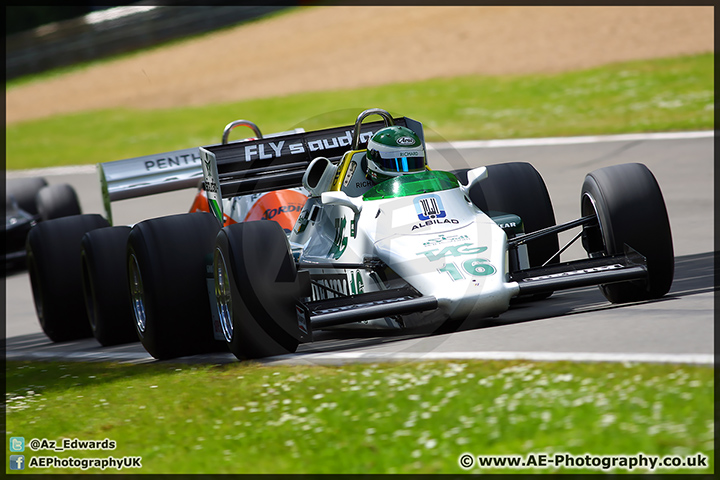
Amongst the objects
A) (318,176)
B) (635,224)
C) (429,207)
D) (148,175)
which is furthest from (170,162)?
(635,224)

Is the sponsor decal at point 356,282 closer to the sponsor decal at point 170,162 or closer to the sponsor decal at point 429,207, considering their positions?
the sponsor decal at point 429,207

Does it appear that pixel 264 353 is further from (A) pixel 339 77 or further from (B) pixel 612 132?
(A) pixel 339 77

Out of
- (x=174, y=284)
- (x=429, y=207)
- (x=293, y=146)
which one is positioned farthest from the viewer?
(x=293, y=146)

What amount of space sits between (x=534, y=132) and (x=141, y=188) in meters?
11.5

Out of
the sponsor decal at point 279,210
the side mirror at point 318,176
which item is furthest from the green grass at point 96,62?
the side mirror at point 318,176

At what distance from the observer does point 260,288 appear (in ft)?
23.0

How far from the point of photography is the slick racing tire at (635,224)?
7.30 meters

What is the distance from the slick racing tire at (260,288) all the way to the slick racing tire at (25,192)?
10.0m

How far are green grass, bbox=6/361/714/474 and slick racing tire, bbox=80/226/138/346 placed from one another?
2196 millimetres

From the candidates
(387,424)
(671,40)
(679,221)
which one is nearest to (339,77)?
(671,40)

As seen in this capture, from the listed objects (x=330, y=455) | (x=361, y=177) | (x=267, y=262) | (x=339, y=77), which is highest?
(x=339, y=77)

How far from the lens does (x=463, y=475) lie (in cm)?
468

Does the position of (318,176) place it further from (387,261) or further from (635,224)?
(635,224)

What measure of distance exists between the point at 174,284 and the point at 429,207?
6.67 feet
